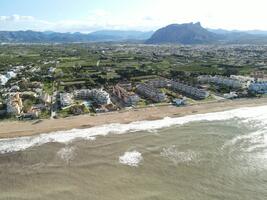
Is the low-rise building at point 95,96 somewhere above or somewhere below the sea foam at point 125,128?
above

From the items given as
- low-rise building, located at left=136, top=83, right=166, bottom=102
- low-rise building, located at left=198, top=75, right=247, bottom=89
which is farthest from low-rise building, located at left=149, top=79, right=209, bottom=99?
low-rise building, located at left=198, top=75, right=247, bottom=89

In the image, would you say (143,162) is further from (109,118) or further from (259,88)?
(259,88)

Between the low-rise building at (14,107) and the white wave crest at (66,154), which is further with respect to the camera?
the low-rise building at (14,107)

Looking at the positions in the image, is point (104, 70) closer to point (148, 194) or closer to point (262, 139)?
point (262, 139)

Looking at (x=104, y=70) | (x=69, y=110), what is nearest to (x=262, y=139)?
(x=69, y=110)

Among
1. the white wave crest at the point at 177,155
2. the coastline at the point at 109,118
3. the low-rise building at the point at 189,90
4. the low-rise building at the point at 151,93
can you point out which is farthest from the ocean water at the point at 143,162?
the low-rise building at the point at 189,90

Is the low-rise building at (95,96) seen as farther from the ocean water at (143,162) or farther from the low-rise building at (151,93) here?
the ocean water at (143,162)
